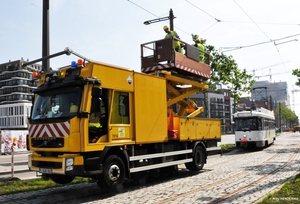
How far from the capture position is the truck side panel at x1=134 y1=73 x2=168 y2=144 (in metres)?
9.30

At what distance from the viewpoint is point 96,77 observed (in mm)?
8062

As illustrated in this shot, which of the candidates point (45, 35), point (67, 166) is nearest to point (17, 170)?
point (45, 35)

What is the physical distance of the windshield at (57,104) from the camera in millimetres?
7816

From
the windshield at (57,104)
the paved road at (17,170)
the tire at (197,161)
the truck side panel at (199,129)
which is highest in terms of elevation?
the windshield at (57,104)

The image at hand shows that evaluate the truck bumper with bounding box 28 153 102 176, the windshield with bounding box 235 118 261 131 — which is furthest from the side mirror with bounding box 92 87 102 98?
the windshield with bounding box 235 118 261 131

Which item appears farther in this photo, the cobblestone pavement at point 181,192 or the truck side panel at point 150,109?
the truck side panel at point 150,109

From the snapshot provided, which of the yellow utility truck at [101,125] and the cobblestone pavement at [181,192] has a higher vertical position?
the yellow utility truck at [101,125]

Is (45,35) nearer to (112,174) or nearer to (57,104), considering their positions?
(57,104)

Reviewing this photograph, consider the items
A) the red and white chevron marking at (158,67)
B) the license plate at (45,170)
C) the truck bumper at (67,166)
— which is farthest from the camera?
the red and white chevron marking at (158,67)

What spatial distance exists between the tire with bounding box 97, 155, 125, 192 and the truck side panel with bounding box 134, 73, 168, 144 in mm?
1004

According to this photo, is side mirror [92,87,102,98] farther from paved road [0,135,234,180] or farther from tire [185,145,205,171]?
paved road [0,135,234,180]

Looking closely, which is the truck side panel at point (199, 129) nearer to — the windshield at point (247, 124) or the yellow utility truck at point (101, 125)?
the yellow utility truck at point (101, 125)

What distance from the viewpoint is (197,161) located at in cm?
1230

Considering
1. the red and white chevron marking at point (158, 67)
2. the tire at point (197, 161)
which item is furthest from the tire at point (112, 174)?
the red and white chevron marking at point (158, 67)
